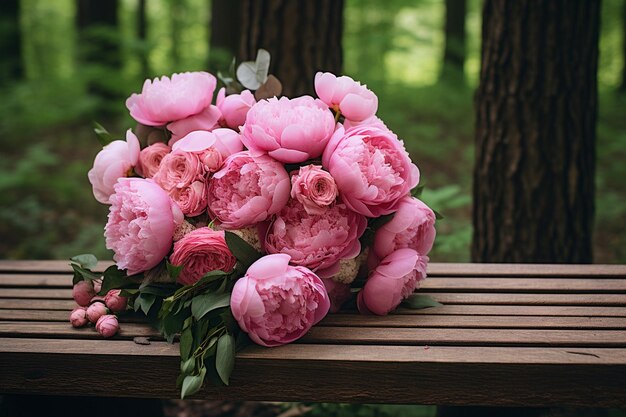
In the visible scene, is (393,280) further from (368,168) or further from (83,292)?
(83,292)

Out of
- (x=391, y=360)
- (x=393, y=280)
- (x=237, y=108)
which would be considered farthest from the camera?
(x=237, y=108)

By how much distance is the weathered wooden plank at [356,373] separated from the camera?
1.29 metres

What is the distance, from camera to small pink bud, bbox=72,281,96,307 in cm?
164

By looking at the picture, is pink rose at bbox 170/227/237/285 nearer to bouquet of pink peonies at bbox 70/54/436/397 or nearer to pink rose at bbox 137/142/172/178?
bouquet of pink peonies at bbox 70/54/436/397

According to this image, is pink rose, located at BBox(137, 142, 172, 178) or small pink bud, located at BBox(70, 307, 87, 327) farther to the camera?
pink rose, located at BBox(137, 142, 172, 178)

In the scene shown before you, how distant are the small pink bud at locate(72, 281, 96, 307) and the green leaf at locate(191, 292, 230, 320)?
391mm

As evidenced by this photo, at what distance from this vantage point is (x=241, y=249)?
1452mm

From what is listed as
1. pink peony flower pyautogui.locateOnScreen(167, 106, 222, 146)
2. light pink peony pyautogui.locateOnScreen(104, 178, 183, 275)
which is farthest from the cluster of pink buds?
pink peony flower pyautogui.locateOnScreen(167, 106, 222, 146)

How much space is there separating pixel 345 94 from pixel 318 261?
1.55ft

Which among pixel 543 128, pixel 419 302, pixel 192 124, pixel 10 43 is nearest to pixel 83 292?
pixel 192 124

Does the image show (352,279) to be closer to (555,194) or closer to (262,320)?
(262,320)

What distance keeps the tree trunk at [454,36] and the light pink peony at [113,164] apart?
8179 millimetres

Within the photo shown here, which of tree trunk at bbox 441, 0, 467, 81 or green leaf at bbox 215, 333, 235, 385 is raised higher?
tree trunk at bbox 441, 0, 467, 81

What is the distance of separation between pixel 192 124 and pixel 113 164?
0.25m
